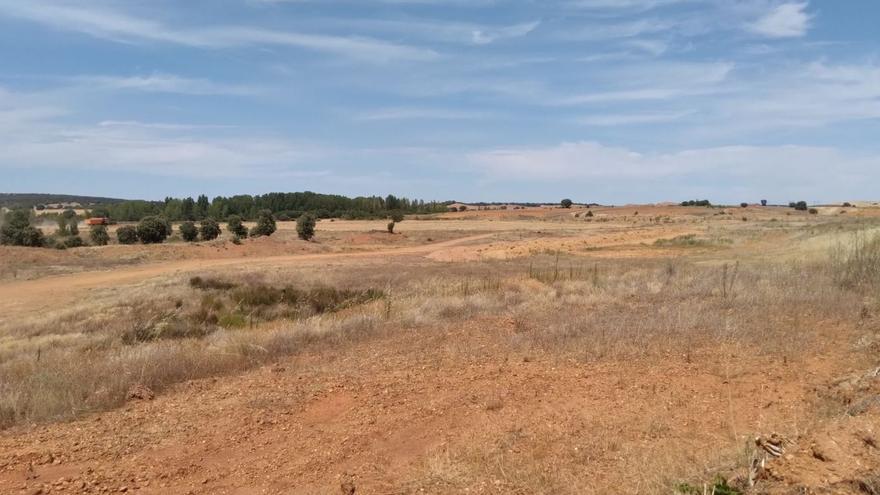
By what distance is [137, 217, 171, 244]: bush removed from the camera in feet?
204

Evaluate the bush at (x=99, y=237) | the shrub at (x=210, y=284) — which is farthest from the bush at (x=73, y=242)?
the shrub at (x=210, y=284)

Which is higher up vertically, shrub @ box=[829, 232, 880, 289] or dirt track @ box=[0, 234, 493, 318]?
shrub @ box=[829, 232, 880, 289]

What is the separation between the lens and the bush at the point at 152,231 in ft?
204

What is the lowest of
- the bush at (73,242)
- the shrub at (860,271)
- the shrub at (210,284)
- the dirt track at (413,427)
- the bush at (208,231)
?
the bush at (73,242)

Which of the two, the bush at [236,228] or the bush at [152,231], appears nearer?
the bush at [152,231]

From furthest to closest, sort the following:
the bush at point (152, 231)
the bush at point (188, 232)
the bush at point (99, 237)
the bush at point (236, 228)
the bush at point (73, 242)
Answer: the bush at point (236, 228)
the bush at point (188, 232)
the bush at point (99, 237)
the bush at point (152, 231)
the bush at point (73, 242)

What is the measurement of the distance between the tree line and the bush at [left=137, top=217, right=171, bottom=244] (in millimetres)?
61580

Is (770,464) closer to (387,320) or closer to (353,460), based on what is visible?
(353,460)

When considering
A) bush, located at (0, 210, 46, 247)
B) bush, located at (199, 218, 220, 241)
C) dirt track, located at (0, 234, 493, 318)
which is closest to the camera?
dirt track, located at (0, 234, 493, 318)

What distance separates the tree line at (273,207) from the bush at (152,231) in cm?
6158

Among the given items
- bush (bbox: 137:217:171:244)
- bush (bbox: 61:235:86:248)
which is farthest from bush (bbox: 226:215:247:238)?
bush (bbox: 61:235:86:248)

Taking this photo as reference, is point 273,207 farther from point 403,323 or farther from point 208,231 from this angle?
point 403,323

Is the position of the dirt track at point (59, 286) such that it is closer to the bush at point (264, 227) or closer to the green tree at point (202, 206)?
the bush at point (264, 227)

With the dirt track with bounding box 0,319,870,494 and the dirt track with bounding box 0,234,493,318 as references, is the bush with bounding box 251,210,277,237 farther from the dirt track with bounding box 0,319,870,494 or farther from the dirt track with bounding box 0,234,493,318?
the dirt track with bounding box 0,319,870,494
